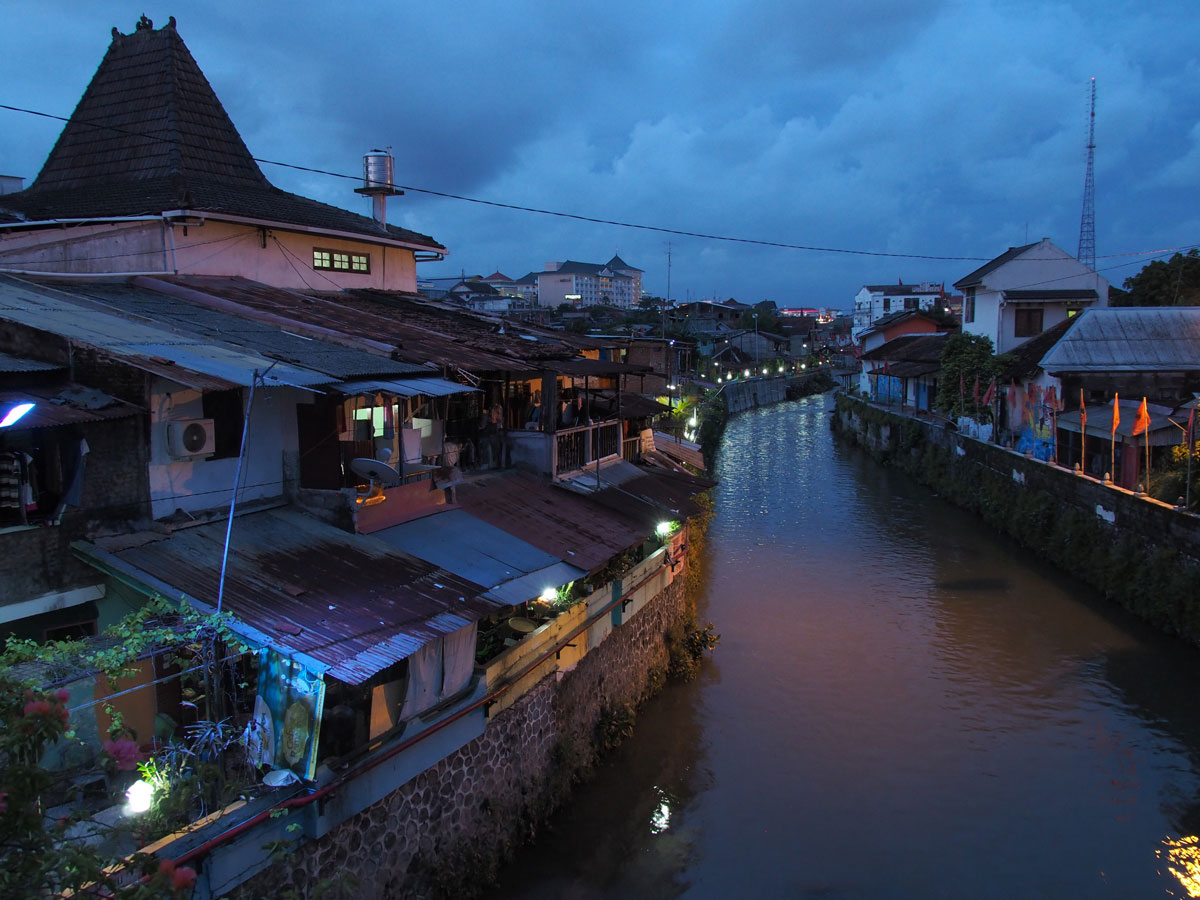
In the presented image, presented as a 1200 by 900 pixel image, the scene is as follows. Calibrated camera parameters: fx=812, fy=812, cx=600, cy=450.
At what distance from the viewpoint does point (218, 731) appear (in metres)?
6.33

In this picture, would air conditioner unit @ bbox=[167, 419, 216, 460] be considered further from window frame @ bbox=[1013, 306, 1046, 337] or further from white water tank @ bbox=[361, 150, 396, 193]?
window frame @ bbox=[1013, 306, 1046, 337]

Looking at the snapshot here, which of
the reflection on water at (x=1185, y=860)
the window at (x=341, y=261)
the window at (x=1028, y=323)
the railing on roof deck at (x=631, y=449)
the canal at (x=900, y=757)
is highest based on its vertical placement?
the window at (x=1028, y=323)

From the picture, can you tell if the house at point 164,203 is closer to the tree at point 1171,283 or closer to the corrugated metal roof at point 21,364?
the corrugated metal roof at point 21,364

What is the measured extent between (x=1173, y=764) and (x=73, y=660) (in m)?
13.8

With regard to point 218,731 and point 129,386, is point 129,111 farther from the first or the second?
point 218,731

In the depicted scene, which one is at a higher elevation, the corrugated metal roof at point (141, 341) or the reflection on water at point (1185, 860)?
the corrugated metal roof at point (141, 341)

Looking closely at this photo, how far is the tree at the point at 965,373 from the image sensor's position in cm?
2902

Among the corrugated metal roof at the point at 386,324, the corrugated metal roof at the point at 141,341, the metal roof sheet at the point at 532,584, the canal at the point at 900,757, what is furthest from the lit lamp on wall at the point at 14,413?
the canal at the point at 900,757

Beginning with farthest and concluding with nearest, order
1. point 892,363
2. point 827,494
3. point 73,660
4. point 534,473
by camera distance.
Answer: point 892,363 → point 827,494 → point 534,473 → point 73,660

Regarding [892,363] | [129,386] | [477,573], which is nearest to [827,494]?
[892,363]

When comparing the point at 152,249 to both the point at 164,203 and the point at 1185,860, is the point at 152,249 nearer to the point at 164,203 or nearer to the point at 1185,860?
the point at 164,203

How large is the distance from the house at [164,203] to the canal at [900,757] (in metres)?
9.80

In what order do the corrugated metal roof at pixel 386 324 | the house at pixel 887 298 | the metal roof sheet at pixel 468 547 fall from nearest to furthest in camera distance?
the metal roof sheet at pixel 468 547 < the corrugated metal roof at pixel 386 324 < the house at pixel 887 298

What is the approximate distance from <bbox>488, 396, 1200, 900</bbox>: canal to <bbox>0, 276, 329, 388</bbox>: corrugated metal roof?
19.1ft
